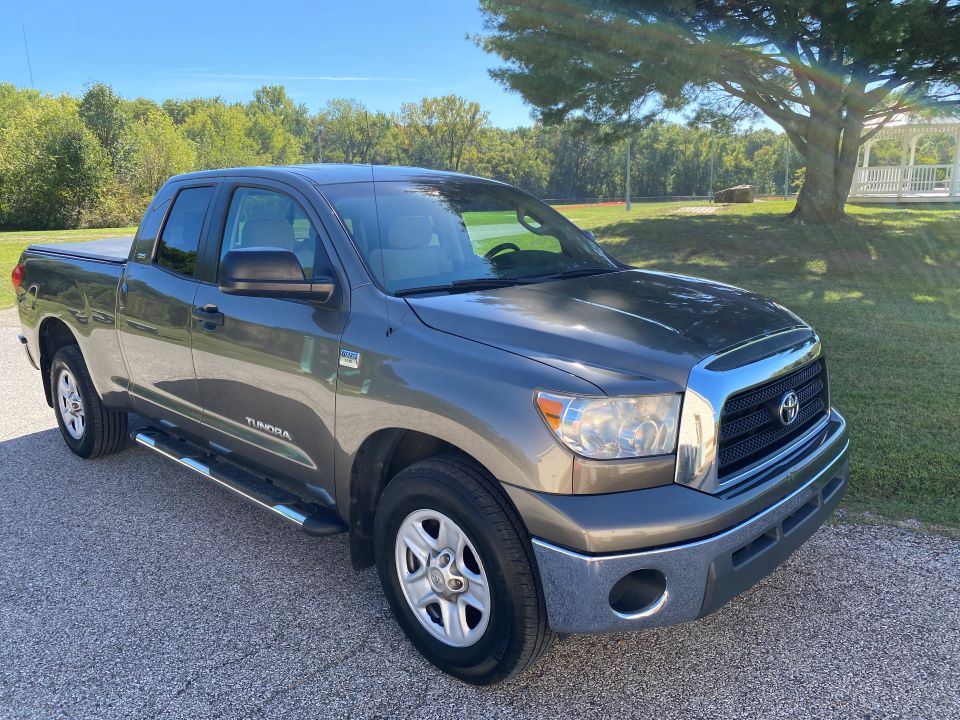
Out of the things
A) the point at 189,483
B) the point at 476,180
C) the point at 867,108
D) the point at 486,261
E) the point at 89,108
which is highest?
the point at 89,108

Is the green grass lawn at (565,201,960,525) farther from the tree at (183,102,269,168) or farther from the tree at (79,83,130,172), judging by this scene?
the tree at (183,102,269,168)

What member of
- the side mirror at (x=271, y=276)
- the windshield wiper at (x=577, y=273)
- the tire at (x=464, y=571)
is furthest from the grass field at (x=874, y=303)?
the side mirror at (x=271, y=276)

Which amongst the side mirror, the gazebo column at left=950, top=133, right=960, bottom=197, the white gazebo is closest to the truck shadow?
the side mirror

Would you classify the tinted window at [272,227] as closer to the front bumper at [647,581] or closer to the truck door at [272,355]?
the truck door at [272,355]

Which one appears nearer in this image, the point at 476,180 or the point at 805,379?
the point at 805,379

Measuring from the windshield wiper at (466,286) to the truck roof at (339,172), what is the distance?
0.83m

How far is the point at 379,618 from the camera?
3346 millimetres

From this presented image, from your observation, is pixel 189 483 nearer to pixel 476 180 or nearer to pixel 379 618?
pixel 379 618

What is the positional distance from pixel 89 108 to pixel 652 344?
56.0m

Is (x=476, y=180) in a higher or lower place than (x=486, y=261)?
higher

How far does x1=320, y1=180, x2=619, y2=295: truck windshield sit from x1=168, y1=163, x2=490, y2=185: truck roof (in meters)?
0.08

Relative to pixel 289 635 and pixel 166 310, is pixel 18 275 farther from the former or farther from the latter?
pixel 289 635

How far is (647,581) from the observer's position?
2508mm

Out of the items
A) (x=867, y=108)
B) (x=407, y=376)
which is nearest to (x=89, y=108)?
(x=867, y=108)
